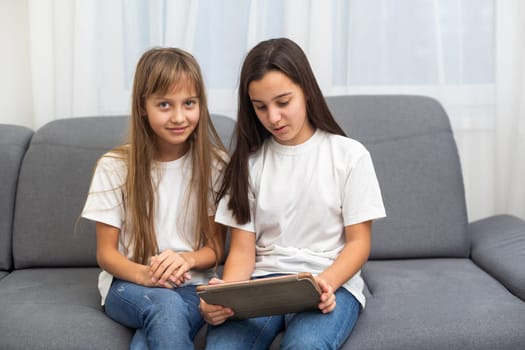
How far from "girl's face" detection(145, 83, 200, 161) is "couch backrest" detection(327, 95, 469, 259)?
2.04ft

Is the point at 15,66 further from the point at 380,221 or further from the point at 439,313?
the point at 439,313

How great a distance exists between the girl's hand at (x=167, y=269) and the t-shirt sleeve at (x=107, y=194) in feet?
0.62

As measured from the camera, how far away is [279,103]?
1751 mm

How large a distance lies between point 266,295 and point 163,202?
50 centimetres

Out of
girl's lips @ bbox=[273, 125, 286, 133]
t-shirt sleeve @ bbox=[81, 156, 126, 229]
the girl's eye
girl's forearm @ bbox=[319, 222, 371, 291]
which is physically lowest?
girl's forearm @ bbox=[319, 222, 371, 291]

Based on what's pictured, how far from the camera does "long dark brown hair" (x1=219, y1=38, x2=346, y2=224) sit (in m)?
1.75

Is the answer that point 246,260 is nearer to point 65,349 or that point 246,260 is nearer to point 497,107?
point 65,349

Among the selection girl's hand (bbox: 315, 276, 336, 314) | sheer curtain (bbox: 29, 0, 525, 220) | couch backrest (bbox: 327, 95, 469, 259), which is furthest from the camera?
sheer curtain (bbox: 29, 0, 525, 220)

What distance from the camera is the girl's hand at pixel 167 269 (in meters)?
1.74

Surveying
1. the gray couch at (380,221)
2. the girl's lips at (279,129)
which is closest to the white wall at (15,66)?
the gray couch at (380,221)

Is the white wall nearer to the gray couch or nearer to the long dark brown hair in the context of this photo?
the gray couch

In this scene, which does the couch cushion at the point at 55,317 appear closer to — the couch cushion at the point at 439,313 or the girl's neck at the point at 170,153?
the girl's neck at the point at 170,153

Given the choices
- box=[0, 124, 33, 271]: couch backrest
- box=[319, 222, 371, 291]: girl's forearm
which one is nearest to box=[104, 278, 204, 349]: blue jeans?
box=[319, 222, 371, 291]: girl's forearm

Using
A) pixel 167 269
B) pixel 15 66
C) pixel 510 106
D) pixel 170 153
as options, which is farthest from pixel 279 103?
pixel 15 66
